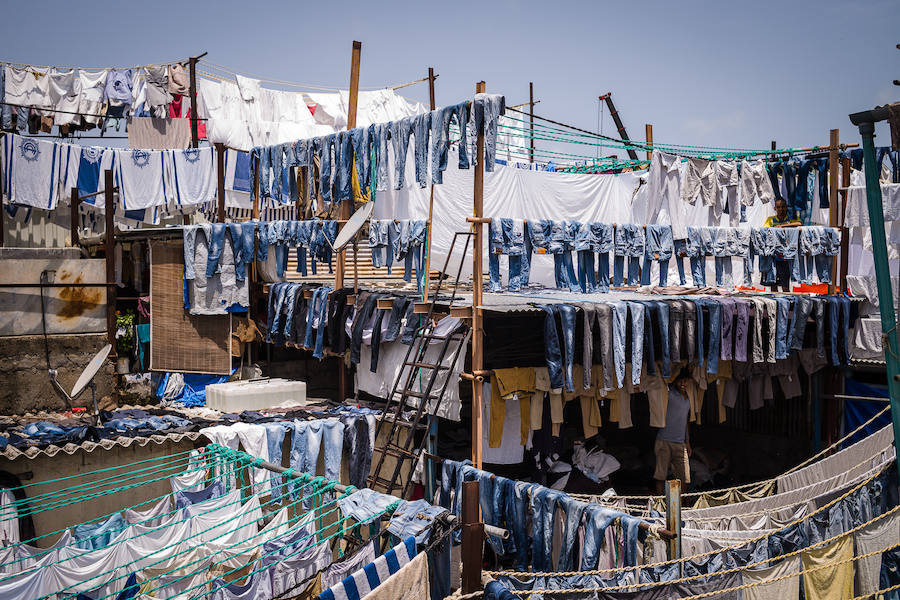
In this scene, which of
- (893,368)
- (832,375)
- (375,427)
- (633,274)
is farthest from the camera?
(832,375)

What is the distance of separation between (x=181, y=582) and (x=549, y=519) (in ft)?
14.2

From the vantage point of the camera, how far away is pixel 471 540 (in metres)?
6.09

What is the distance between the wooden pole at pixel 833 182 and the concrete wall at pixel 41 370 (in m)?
15.0

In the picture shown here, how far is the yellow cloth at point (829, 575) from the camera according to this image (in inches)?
313

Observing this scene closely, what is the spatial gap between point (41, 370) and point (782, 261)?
14861 millimetres

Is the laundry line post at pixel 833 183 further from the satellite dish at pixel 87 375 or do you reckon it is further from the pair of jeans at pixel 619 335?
the satellite dish at pixel 87 375

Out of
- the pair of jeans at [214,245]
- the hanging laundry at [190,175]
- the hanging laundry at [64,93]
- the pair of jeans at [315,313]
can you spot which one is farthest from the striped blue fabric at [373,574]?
the hanging laundry at [64,93]

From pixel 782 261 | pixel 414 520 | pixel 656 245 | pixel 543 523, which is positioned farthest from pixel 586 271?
pixel 414 520

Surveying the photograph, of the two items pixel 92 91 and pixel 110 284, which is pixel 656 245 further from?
pixel 92 91

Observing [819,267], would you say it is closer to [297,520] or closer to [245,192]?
[297,520]

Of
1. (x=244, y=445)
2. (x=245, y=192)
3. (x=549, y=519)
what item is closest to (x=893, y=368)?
(x=549, y=519)

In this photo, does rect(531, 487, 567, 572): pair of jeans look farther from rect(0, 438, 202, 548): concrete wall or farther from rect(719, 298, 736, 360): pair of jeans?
rect(719, 298, 736, 360): pair of jeans

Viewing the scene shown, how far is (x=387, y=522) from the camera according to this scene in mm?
6711

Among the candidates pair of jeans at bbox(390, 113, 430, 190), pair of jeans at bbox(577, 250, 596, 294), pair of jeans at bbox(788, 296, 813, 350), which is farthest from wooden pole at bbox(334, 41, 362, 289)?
Answer: pair of jeans at bbox(788, 296, 813, 350)
